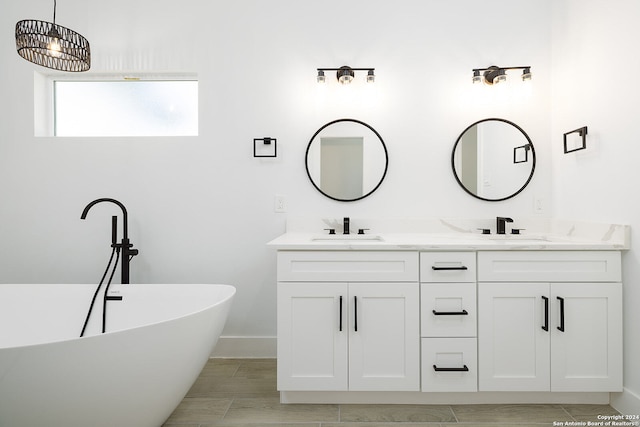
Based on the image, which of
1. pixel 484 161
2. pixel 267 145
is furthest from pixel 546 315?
pixel 267 145

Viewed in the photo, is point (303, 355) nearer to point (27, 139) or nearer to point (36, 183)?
point (36, 183)

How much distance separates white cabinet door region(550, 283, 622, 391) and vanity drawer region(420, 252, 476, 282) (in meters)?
0.42

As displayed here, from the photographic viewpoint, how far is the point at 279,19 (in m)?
2.49

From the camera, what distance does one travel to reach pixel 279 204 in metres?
2.50

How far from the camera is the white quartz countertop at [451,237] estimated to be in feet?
6.02

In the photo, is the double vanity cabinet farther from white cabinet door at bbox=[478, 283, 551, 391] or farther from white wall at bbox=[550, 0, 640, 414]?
white wall at bbox=[550, 0, 640, 414]

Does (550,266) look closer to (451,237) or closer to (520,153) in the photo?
(451,237)

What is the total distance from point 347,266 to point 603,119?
1.59 meters

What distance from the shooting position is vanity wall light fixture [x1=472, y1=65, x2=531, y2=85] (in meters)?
2.36

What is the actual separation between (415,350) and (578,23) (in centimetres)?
213

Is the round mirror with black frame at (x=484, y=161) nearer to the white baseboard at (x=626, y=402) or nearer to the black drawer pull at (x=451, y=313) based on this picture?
the black drawer pull at (x=451, y=313)

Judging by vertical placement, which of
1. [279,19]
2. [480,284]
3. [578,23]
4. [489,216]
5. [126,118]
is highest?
[279,19]

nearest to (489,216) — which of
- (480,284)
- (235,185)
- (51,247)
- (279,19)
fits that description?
(480,284)

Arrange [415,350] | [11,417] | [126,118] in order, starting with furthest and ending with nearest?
[126,118] → [415,350] → [11,417]
